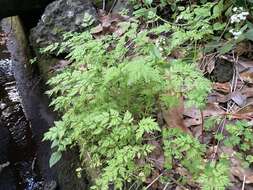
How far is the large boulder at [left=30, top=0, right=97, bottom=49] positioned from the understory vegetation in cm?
114

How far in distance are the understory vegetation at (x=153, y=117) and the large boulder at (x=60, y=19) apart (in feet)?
3.75

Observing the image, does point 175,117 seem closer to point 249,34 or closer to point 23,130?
point 249,34

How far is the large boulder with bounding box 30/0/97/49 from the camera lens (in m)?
4.11

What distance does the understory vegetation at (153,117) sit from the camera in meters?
2.23

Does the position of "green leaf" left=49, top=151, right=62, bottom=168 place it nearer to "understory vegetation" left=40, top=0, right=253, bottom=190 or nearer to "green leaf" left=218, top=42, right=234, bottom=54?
"understory vegetation" left=40, top=0, right=253, bottom=190

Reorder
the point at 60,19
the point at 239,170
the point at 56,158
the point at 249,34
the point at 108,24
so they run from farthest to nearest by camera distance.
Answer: the point at 60,19
the point at 108,24
the point at 249,34
the point at 56,158
the point at 239,170

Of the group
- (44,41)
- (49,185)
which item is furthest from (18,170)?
(44,41)

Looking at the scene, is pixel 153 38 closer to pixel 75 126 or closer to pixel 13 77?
pixel 75 126

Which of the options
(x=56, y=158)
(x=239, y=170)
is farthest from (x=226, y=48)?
(x=56, y=158)

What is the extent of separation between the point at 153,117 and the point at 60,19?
1.93 meters

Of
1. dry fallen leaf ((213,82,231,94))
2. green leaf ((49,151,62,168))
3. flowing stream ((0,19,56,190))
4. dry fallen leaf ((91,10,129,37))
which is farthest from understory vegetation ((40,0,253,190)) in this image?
flowing stream ((0,19,56,190))

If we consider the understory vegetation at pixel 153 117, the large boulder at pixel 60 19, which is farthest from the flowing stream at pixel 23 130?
the understory vegetation at pixel 153 117

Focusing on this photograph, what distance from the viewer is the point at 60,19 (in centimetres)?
A: 417

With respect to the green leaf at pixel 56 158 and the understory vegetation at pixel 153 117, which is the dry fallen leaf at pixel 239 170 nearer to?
the understory vegetation at pixel 153 117
